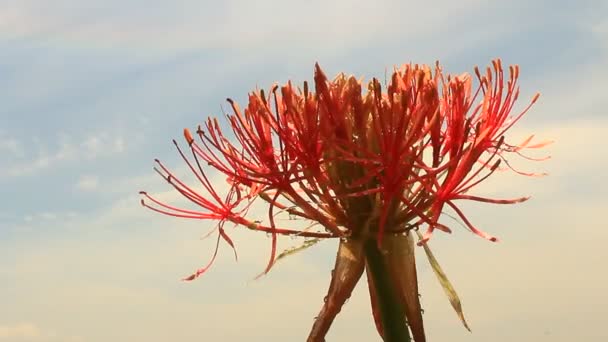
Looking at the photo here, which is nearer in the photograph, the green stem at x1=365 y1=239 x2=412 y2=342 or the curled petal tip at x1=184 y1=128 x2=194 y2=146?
the green stem at x1=365 y1=239 x2=412 y2=342

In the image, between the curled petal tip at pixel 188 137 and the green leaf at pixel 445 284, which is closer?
the green leaf at pixel 445 284

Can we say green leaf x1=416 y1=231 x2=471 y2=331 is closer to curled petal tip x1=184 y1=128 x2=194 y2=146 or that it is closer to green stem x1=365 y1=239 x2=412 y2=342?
green stem x1=365 y1=239 x2=412 y2=342

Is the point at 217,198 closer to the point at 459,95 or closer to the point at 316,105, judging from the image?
the point at 316,105

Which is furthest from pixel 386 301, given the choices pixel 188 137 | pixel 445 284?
pixel 188 137

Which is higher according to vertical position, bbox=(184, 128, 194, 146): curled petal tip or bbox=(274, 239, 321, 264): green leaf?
bbox=(184, 128, 194, 146): curled petal tip

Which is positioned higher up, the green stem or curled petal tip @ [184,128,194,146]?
curled petal tip @ [184,128,194,146]

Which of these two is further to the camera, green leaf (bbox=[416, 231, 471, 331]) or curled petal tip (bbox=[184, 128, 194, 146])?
curled petal tip (bbox=[184, 128, 194, 146])

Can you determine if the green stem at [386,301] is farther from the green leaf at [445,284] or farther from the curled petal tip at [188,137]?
the curled petal tip at [188,137]

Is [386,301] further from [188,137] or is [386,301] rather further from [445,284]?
[188,137]
